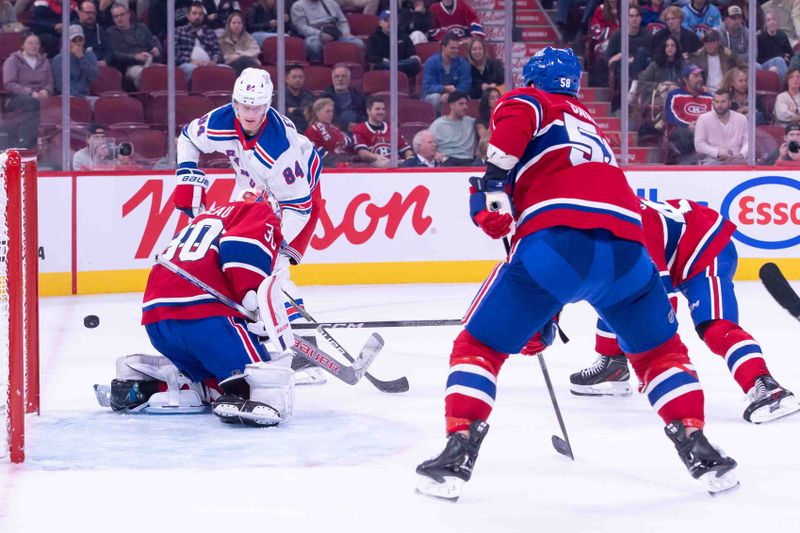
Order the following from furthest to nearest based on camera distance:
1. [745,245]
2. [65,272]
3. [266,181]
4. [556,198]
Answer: [745,245] < [65,272] < [266,181] < [556,198]

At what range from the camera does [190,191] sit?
16.9 ft

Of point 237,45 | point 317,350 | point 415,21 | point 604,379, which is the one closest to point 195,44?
point 237,45

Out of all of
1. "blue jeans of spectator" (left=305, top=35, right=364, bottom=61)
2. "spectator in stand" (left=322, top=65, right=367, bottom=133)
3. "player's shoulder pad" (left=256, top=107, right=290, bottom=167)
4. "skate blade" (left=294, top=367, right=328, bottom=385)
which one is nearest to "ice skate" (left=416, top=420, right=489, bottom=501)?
"skate blade" (left=294, top=367, right=328, bottom=385)

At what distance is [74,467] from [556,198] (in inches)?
58.7

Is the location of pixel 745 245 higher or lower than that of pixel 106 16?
lower

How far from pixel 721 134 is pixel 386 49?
2.29 m

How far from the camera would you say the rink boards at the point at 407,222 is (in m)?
7.85

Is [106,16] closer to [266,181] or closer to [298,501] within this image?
[266,181]

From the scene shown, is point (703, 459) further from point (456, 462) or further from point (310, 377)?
point (310, 377)

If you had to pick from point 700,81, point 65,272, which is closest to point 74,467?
point 65,272

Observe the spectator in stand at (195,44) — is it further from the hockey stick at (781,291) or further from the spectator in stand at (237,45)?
the hockey stick at (781,291)

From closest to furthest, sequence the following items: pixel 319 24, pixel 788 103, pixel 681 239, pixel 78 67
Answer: pixel 681 239 < pixel 78 67 < pixel 319 24 < pixel 788 103

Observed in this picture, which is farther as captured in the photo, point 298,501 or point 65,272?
point 65,272

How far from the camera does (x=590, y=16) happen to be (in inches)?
348
